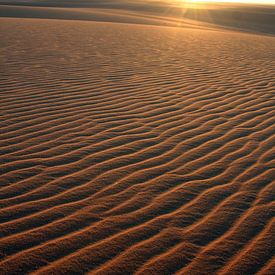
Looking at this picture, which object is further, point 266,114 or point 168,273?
point 266,114

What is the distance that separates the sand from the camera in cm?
243

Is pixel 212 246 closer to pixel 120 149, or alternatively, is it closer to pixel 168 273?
pixel 168 273

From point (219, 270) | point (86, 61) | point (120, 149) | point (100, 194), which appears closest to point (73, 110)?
point (120, 149)

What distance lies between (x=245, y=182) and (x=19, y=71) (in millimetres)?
5197

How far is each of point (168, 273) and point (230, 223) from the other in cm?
75

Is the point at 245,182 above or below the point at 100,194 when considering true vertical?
below

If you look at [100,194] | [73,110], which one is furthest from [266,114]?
[100,194]

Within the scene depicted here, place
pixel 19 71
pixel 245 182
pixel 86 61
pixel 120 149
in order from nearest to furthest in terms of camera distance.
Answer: pixel 245 182 → pixel 120 149 → pixel 19 71 → pixel 86 61

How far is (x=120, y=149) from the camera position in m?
3.94

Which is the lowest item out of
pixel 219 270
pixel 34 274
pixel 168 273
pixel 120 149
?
pixel 219 270

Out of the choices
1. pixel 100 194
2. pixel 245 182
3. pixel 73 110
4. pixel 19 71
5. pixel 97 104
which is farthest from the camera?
pixel 19 71

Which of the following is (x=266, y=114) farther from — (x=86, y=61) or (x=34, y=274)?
(x=86, y=61)

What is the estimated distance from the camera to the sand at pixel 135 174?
2434 millimetres

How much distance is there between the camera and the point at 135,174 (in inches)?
136
